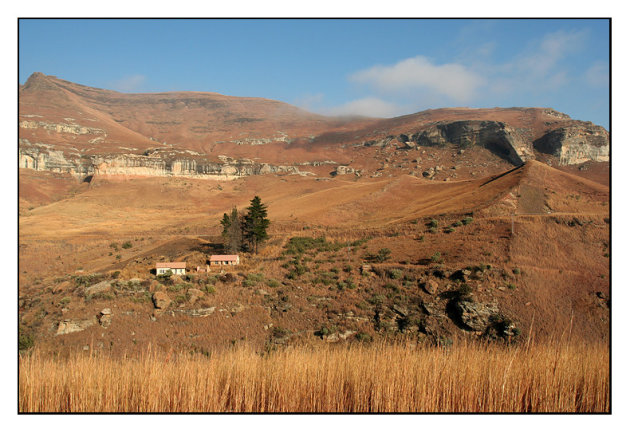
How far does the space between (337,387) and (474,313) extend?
47.2ft

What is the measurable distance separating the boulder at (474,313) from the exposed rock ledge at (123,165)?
86110 millimetres

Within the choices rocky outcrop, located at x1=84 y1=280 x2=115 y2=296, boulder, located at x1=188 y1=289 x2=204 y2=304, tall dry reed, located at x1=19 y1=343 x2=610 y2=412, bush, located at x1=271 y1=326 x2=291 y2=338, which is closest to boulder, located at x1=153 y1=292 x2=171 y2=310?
boulder, located at x1=188 y1=289 x2=204 y2=304

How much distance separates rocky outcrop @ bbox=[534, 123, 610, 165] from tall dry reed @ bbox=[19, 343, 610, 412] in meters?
96.8

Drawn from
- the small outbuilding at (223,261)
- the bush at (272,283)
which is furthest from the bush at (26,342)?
the small outbuilding at (223,261)

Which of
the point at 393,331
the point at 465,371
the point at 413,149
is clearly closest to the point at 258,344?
the point at 393,331

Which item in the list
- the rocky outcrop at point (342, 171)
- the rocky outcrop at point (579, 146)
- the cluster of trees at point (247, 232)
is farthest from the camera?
the rocky outcrop at point (342, 171)

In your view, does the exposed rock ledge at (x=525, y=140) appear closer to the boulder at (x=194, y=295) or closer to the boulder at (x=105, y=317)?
the boulder at (x=194, y=295)

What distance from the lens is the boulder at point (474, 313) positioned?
16.8 metres

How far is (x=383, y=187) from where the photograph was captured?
5931 centimetres

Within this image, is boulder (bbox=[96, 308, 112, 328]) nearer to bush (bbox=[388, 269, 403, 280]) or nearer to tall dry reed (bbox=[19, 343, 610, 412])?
tall dry reed (bbox=[19, 343, 610, 412])

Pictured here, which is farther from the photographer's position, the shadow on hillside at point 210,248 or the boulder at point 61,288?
the shadow on hillside at point 210,248

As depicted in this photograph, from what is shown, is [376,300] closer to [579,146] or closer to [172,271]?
[172,271]

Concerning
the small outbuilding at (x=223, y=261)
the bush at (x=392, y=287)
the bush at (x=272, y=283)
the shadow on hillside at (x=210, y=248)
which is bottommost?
the bush at (x=272, y=283)

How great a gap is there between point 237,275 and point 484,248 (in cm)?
1575
